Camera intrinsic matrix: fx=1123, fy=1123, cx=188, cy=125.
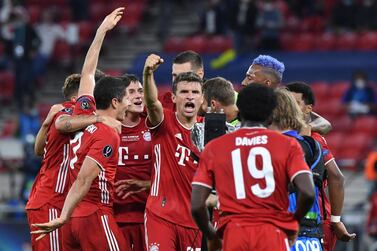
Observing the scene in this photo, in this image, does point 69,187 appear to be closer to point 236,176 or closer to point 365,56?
point 236,176

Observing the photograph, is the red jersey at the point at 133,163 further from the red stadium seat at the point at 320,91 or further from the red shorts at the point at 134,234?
the red stadium seat at the point at 320,91

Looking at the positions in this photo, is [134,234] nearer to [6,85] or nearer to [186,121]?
[186,121]

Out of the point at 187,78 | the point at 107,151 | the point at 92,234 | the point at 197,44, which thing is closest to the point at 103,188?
the point at 92,234

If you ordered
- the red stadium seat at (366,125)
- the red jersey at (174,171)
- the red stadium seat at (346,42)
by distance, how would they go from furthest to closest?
the red stadium seat at (346,42), the red stadium seat at (366,125), the red jersey at (174,171)

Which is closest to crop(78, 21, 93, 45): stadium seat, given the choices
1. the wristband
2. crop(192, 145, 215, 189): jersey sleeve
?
the wristband

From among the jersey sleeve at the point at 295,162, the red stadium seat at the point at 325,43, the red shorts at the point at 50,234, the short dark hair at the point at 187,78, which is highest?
the short dark hair at the point at 187,78

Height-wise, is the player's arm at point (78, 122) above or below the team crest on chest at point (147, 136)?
above

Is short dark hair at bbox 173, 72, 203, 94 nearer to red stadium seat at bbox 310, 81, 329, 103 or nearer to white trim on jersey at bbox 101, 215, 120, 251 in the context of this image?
white trim on jersey at bbox 101, 215, 120, 251

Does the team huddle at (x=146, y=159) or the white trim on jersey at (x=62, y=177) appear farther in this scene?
the white trim on jersey at (x=62, y=177)

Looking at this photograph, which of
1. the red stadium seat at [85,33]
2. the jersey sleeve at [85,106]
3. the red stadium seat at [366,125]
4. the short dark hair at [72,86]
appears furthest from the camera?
the red stadium seat at [85,33]

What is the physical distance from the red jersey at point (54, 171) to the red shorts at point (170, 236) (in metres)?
0.99

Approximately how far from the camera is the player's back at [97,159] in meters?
10.3

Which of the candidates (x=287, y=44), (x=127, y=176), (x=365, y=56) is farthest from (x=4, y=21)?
(x=127, y=176)

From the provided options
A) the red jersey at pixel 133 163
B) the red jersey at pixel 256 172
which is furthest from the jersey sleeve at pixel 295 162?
the red jersey at pixel 133 163
